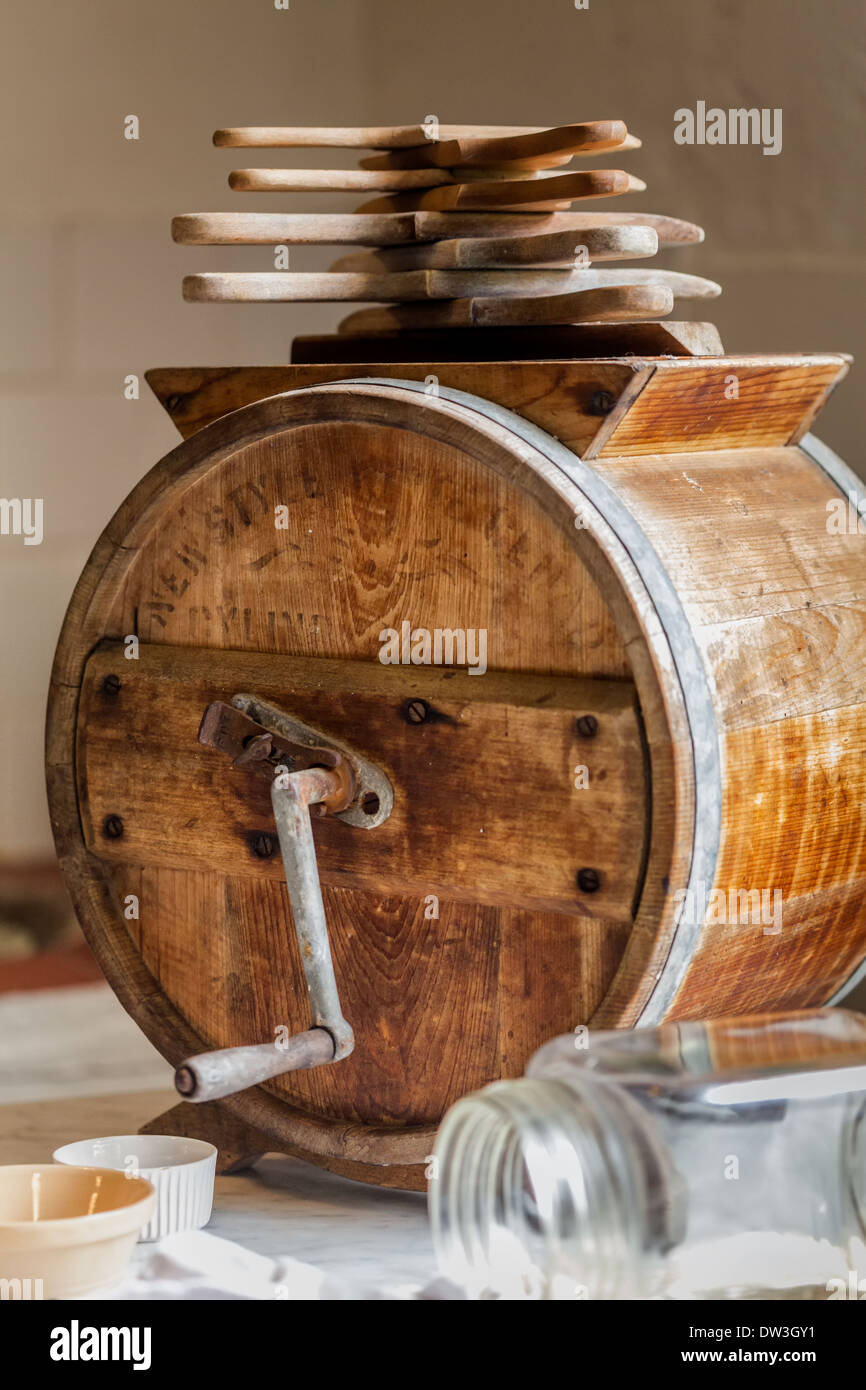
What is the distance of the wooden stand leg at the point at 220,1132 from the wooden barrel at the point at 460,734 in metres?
0.04

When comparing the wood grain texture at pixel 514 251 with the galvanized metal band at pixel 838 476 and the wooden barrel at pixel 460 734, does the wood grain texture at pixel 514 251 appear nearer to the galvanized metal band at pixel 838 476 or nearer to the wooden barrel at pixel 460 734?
the wooden barrel at pixel 460 734

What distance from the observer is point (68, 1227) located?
1.83 meters

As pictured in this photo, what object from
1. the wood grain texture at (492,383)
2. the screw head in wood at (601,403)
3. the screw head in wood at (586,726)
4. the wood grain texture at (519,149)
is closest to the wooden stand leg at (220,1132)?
the screw head in wood at (586,726)

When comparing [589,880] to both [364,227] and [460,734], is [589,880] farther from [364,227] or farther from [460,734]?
[364,227]

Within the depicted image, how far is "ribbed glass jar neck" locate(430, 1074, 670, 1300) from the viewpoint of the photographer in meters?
1.68

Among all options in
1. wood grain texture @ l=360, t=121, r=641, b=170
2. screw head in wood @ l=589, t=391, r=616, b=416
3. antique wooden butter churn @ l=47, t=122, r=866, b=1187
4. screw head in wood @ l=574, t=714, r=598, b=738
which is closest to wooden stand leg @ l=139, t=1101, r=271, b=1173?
antique wooden butter churn @ l=47, t=122, r=866, b=1187

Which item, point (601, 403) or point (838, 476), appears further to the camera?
point (838, 476)

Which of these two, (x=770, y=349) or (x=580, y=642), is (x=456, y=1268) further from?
(x=770, y=349)

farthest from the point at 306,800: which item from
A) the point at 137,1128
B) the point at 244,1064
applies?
the point at 137,1128

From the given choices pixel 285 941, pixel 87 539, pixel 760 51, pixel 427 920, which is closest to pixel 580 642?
pixel 427 920

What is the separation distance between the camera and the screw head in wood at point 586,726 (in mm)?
1959

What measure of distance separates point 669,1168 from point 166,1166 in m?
0.67

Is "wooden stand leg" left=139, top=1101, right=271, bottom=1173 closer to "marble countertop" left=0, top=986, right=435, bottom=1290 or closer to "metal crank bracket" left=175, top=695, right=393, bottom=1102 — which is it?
"marble countertop" left=0, top=986, right=435, bottom=1290
